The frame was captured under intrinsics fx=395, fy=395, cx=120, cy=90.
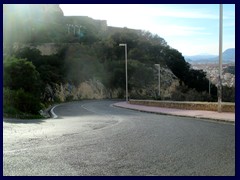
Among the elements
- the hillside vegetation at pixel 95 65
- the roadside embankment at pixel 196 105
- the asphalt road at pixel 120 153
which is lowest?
the asphalt road at pixel 120 153

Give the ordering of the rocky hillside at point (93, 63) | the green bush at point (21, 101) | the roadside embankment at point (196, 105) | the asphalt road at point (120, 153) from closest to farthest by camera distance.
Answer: the asphalt road at point (120, 153)
the roadside embankment at point (196, 105)
the green bush at point (21, 101)
the rocky hillside at point (93, 63)

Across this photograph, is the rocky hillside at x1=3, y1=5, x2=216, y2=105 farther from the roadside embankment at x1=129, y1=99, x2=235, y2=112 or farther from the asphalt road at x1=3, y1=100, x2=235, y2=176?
the asphalt road at x1=3, y1=100, x2=235, y2=176

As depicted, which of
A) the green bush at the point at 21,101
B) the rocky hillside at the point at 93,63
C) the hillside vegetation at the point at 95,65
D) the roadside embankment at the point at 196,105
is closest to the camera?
the roadside embankment at the point at 196,105

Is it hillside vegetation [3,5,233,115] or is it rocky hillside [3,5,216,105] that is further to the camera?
rocky hillside [3,5,216,105]

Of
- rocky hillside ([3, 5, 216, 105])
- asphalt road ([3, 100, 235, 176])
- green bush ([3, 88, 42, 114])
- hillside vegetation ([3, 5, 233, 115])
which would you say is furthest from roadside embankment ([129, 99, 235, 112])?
rocky hillside ([3, 5, 216, 105])

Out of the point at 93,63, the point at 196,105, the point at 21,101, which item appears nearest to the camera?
the point at 196,105

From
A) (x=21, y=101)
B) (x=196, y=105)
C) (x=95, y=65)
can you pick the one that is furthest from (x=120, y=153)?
(x=95, y=65)

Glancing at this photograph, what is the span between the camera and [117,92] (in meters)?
77.4

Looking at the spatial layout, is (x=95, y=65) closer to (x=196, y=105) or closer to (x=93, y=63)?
(x=93, y=63)

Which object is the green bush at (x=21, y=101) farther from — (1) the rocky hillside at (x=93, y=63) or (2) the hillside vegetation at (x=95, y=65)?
(1) the rocky hillside at (x=93, y=63)

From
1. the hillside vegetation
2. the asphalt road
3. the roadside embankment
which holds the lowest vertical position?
the asphalt road

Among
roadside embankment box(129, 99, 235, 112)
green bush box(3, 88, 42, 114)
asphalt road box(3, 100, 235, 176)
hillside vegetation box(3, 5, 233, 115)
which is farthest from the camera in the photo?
hillside vegetation box(3, 5, 233, 115)

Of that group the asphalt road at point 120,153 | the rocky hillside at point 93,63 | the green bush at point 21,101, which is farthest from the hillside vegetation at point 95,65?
the asphalt road at point 120,153
